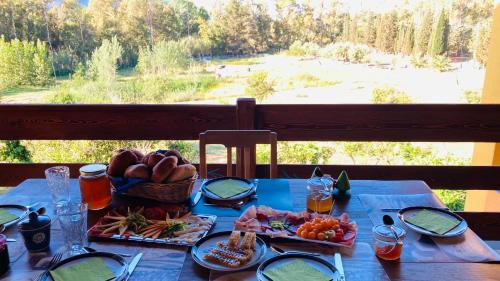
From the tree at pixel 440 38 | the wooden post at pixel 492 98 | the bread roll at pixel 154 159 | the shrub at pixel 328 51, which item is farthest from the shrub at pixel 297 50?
the bread roll at pixel 154 159

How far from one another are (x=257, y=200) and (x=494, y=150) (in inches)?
91.6

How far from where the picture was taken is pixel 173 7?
15.0ft

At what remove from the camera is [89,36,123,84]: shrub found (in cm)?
464

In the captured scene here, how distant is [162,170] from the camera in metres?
1.41

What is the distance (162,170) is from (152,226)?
228 millimetres

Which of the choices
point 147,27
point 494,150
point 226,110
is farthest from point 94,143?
point 494,150

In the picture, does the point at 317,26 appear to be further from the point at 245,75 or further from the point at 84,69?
the point at 84,69

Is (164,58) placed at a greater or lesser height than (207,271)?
greater

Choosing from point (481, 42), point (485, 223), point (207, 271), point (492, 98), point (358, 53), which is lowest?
point (485, 223)

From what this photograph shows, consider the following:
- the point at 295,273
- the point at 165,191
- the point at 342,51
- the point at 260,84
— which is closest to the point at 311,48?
the point at 342,51

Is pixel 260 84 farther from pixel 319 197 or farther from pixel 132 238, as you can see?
pixel 132 238

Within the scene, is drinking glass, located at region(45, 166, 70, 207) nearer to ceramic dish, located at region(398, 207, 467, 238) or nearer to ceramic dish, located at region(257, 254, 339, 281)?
ceramic dish, located at region(257, 254, 339, 281)

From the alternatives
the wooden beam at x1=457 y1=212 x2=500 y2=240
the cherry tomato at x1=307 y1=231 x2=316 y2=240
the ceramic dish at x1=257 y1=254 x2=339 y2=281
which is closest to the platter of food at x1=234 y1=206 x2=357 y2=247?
the cherry tomato at x1=307 y1=231 x2=316 y2=240

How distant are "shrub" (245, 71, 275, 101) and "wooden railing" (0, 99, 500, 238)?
8.00 feet
